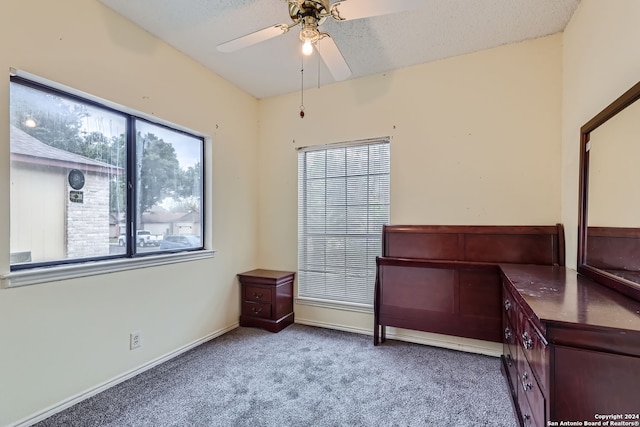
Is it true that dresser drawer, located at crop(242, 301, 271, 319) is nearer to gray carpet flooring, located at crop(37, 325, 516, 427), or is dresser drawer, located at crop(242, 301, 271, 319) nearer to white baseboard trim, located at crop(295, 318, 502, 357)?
gray carpet flooring, located at crop(37, 325, 516, 427)

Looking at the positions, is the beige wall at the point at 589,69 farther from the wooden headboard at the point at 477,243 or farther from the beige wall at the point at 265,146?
the wooden headboard at the point at 477,243

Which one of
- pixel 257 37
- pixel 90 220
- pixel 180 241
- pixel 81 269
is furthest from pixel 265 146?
pixel 81 269

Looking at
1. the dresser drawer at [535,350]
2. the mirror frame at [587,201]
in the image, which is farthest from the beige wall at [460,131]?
the dresser drawer at [535,350]

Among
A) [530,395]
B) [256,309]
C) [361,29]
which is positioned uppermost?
[361,29]

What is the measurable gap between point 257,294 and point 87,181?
6.15 feet

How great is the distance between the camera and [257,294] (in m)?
3.22

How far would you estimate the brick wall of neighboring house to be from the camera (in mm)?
1974

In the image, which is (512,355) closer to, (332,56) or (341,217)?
(341,217)

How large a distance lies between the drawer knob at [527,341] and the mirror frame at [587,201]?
1.48 feet

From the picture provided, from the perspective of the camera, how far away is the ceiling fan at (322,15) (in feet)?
4.75

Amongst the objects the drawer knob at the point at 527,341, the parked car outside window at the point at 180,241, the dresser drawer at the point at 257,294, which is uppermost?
the parked car outside window at the point at 180,241

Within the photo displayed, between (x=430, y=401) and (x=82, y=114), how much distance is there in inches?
121

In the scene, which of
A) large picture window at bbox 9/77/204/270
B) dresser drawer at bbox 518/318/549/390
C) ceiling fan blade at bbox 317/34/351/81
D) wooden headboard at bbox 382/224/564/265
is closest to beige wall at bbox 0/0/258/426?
large picture window at bbox 9/77/204/270

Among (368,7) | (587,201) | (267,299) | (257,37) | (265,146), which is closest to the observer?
(368,7)
